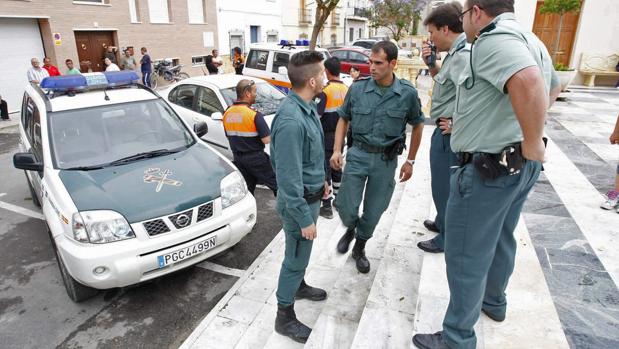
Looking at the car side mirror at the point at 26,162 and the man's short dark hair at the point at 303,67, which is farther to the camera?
the car side mirror at the point at 26,162

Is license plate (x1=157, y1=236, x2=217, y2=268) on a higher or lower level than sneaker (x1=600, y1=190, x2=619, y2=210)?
lower

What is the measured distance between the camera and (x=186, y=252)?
10.7 feet

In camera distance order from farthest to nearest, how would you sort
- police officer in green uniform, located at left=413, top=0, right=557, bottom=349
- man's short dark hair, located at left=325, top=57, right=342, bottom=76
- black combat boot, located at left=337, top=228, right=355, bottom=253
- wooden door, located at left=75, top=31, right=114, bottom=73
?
1. wooden door, located at left=75, top=31, right=114, bottom=73
2. man's short dark hair, located at left=325, top=57, right=342, bottom=76
3. black combat boot, located at left=337, top=228, right=355, bottom=253
4. police officer in green uniform, located at left=413, top=0, right=557, bottom=349

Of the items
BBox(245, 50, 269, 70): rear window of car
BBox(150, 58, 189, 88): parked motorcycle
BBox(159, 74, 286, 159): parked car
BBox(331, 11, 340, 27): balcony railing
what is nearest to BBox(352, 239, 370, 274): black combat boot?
BBox(159, 74, 286, 159): parked car

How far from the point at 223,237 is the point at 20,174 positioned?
5.26 m

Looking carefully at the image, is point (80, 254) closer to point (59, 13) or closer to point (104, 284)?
point (104, 284)

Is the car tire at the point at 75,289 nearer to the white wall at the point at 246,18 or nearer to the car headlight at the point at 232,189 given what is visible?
the car headlight at the point at 232,189

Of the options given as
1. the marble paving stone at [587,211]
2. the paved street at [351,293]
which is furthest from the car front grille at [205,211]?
the marble paving stone at [587,211]

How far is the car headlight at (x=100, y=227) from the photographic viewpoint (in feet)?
Result: 9.89

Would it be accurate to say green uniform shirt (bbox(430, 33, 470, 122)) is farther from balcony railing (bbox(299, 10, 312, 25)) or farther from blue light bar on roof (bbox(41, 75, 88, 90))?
balcony railing (bbox(299, 10, 312, 25))

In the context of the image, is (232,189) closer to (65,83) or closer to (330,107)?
(330,107)

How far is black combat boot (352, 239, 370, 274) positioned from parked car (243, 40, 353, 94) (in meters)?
6.35

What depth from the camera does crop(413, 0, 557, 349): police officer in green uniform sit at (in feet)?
5.16

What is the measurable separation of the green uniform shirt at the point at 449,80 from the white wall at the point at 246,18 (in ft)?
63.0
